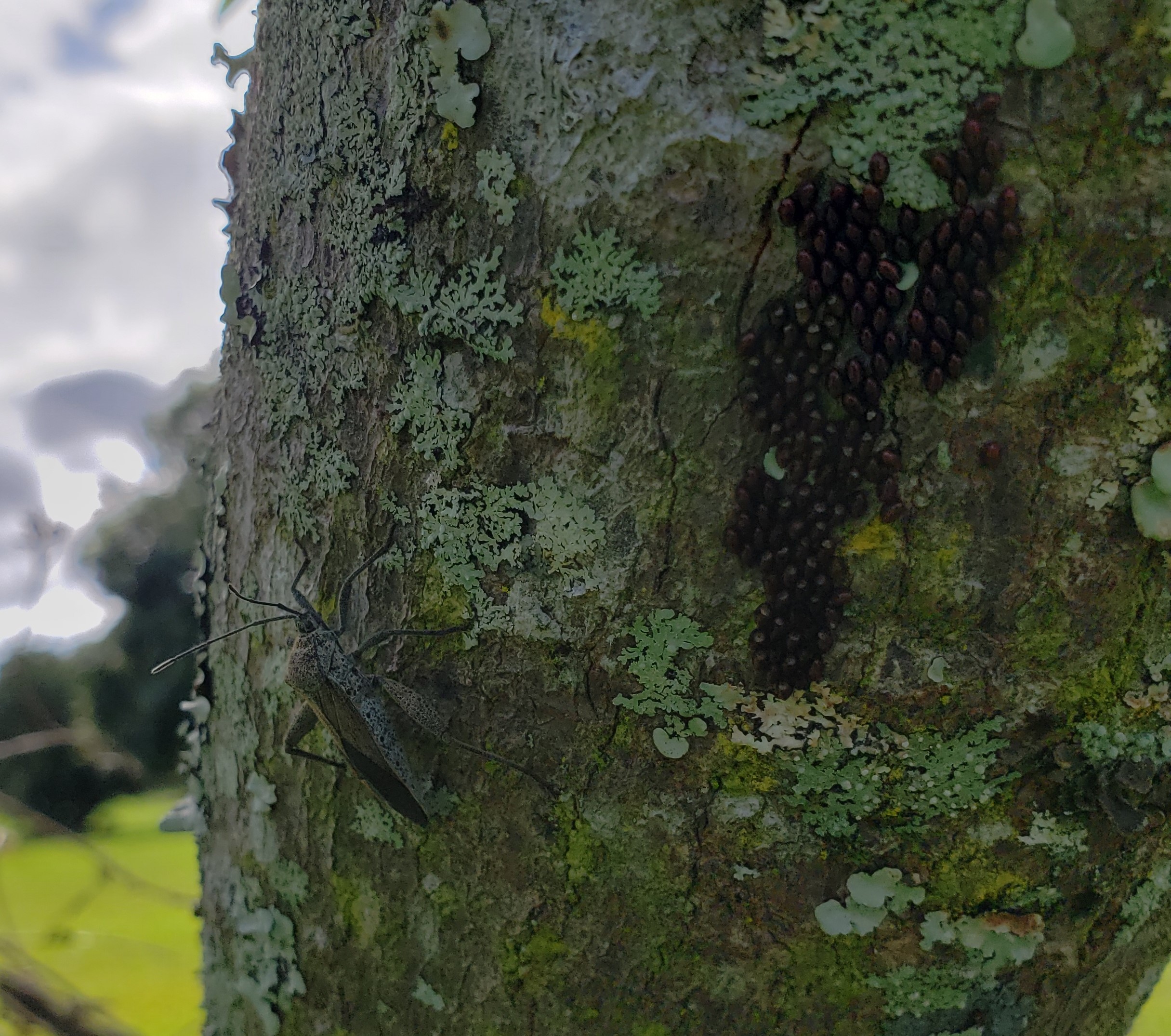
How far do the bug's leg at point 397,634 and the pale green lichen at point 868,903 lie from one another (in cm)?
57

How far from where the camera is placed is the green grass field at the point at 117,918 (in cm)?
401

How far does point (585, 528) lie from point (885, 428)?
35 cm

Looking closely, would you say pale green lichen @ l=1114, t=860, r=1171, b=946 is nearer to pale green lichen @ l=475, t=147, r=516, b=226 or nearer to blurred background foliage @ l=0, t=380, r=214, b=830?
pale green lichen @ l=475, t=147, r=516, b=226

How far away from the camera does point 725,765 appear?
0.99 metres

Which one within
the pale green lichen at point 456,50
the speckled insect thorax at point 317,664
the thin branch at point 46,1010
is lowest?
the thin branch at point 46,1010

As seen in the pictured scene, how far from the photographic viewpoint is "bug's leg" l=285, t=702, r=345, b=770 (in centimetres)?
120

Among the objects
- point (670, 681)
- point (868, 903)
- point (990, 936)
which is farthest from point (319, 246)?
point (990, 936)

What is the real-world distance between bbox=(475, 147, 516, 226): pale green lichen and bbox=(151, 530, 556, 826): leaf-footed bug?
1.44 ft

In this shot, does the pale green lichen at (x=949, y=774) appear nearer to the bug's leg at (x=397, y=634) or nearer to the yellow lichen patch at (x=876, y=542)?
the yellow lichen patch at (x=876, y=542)

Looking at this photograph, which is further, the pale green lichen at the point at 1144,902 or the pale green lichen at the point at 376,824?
the pale green lichen at the point at 376,824

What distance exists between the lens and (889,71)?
0.80 m

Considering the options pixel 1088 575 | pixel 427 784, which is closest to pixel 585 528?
pixel 427 784

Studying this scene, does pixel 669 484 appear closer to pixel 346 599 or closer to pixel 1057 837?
pixel 346 599

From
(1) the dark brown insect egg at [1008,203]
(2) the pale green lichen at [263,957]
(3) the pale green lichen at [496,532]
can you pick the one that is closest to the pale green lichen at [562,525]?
(3) the pale green lichen at [496,532]
